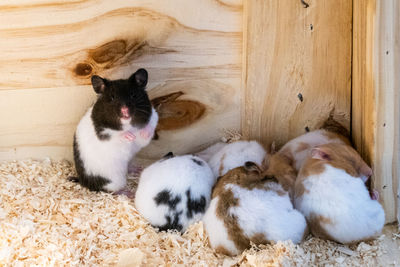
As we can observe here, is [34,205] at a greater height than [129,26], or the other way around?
[129,26]

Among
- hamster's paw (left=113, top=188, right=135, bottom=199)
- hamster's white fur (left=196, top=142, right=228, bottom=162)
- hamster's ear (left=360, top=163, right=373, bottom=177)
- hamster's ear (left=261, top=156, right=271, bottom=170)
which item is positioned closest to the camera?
hamster's ear (left=360, top=163, right=373, bottom=177)

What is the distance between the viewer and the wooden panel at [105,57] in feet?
14.1

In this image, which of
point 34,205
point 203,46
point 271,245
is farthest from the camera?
point 203,46

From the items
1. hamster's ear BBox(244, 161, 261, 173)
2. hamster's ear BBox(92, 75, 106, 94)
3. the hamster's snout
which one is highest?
hamster's ear BBox(92, 75, 106, 94)

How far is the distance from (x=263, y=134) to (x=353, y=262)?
5.08 ft

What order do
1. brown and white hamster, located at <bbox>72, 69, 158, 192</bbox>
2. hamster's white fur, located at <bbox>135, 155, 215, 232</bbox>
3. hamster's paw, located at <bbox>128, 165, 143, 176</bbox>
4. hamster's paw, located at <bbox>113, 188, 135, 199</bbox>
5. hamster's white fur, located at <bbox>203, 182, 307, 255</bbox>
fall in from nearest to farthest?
hamster's white fur, located at <bbox>203, 182, 307, 255</bbox>
hamster's white fur, located at <bbox>135, 155, 215, 232</bbox>
brown and white hamster, located at <bbox>72, 69, 158, 192</bbox>
hamster's paw, located at <bbox>113, 188, 135, 199</bbox>
hamster's paw, located at <bbox>128, 165, 143, 176</bbox>

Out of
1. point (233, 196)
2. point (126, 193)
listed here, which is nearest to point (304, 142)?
point (233, 196)

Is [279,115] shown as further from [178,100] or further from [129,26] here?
[129,26]

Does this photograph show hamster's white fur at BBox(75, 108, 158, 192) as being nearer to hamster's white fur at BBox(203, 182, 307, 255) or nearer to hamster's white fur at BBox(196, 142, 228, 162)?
hamster's white fur at BBox(196, 142, 228, 162)

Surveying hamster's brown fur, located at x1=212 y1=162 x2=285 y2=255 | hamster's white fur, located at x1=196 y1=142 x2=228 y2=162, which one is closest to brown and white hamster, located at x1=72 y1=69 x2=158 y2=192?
hamster's white fur, located at x1=196 y1=142 x2=228 y2=162

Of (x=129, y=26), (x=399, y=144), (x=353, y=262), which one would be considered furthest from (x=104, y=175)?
(x=399, y=144)

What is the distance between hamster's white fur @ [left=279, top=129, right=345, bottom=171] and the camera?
4.23 m

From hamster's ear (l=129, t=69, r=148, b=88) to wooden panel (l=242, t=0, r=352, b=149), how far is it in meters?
0.96

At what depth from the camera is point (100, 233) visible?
3871 millimetres
